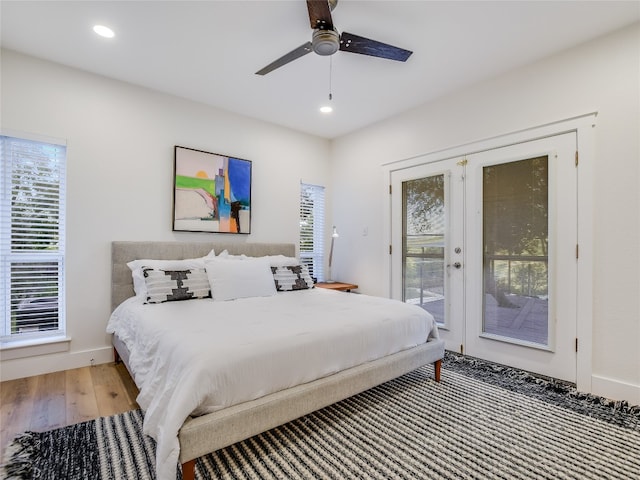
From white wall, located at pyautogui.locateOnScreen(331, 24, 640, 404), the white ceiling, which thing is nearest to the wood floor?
the white ceiling

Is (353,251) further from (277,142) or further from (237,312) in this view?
(237,312)

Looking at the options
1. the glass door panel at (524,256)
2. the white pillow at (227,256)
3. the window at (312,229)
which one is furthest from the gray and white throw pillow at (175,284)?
the glass door panel at (524,256)

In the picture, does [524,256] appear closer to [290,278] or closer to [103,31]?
[290,278]

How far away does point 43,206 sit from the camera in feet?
9.37

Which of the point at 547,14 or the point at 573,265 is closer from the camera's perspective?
the point at 547,14

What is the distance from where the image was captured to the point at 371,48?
2250 mm

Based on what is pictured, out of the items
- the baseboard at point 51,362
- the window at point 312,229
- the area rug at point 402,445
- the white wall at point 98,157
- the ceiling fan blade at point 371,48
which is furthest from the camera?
the window at point 312,229

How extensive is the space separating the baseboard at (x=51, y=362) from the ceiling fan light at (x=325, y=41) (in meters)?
3.22

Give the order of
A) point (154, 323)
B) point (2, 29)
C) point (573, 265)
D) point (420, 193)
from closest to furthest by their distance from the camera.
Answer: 1. point (154, 323)
2. point (2, 29)
3. point (573, 265)
4. point (420, 193)

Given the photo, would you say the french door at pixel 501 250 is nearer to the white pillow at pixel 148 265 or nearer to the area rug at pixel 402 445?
the area rug at pixel 402 445

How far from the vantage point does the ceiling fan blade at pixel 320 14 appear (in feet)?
6.16

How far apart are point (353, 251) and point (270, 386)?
10.0 ft

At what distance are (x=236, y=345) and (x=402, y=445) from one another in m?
1.10

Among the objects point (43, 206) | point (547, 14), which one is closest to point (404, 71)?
point (547, 14)
